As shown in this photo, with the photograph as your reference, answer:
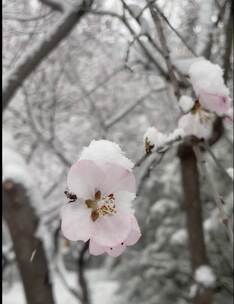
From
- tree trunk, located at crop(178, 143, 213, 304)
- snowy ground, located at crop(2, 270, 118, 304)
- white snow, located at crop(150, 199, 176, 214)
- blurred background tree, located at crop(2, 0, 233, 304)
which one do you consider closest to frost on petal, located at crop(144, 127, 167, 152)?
blurred background tree, located at crop(2, 0, 233, 304)

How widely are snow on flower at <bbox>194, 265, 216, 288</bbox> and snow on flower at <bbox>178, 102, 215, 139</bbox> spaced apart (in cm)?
198

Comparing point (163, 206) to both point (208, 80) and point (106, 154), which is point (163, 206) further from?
point (106, 154)

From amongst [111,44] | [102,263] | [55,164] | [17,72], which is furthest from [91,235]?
[102,263]

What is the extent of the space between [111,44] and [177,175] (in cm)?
146

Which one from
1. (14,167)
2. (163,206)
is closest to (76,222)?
(14,167)

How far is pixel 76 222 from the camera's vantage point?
2.15 feet

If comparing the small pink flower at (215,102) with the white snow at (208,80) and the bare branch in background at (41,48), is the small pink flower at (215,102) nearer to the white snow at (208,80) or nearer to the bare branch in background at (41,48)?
the white snow at (208,80)

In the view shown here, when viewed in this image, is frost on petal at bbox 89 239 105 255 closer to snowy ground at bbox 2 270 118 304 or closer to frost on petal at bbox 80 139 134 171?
frost on petal at bbox 80 139 134 171

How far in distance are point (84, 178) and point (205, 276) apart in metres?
2.50

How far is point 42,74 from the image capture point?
4738mm

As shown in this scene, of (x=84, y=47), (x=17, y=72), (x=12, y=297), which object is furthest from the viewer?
(x=12, y=297)

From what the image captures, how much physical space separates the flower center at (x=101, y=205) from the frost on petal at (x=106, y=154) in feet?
0.16

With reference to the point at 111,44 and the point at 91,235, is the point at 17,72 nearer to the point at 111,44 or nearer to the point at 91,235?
the point at 91,235

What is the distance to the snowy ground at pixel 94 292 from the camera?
5.66 meters
